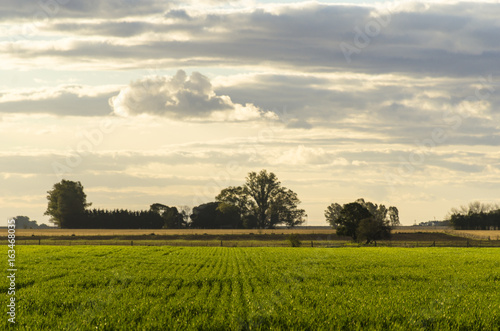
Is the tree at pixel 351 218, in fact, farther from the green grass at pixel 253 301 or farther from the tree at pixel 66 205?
the tree at pixel 66 205

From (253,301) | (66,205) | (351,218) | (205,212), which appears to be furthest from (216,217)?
(253,301)

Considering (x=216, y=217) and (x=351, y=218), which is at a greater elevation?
(x=216, y=217)

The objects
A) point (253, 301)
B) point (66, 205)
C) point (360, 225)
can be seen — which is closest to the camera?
point (253, 301)

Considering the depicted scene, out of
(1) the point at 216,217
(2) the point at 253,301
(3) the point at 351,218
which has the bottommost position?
(2) the point at 253,301

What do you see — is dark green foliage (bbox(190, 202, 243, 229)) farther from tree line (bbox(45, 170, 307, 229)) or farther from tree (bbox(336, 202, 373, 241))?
tree (bbox(336, 202, 373, 241))

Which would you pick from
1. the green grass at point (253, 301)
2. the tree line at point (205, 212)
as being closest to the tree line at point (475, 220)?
the tree line at point (205, 212)

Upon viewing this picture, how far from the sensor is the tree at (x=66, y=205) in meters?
178

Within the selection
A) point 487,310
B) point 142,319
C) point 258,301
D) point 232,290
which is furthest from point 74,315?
point 487,310

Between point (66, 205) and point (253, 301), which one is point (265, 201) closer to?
point (66, 205)

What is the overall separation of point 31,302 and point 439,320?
16.0 meters

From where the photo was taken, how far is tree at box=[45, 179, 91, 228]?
177875 mm

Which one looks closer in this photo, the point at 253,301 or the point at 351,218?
the point at 253,301

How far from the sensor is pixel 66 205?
177500 mm

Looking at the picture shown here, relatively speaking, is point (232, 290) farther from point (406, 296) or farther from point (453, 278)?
point (453, 278)
